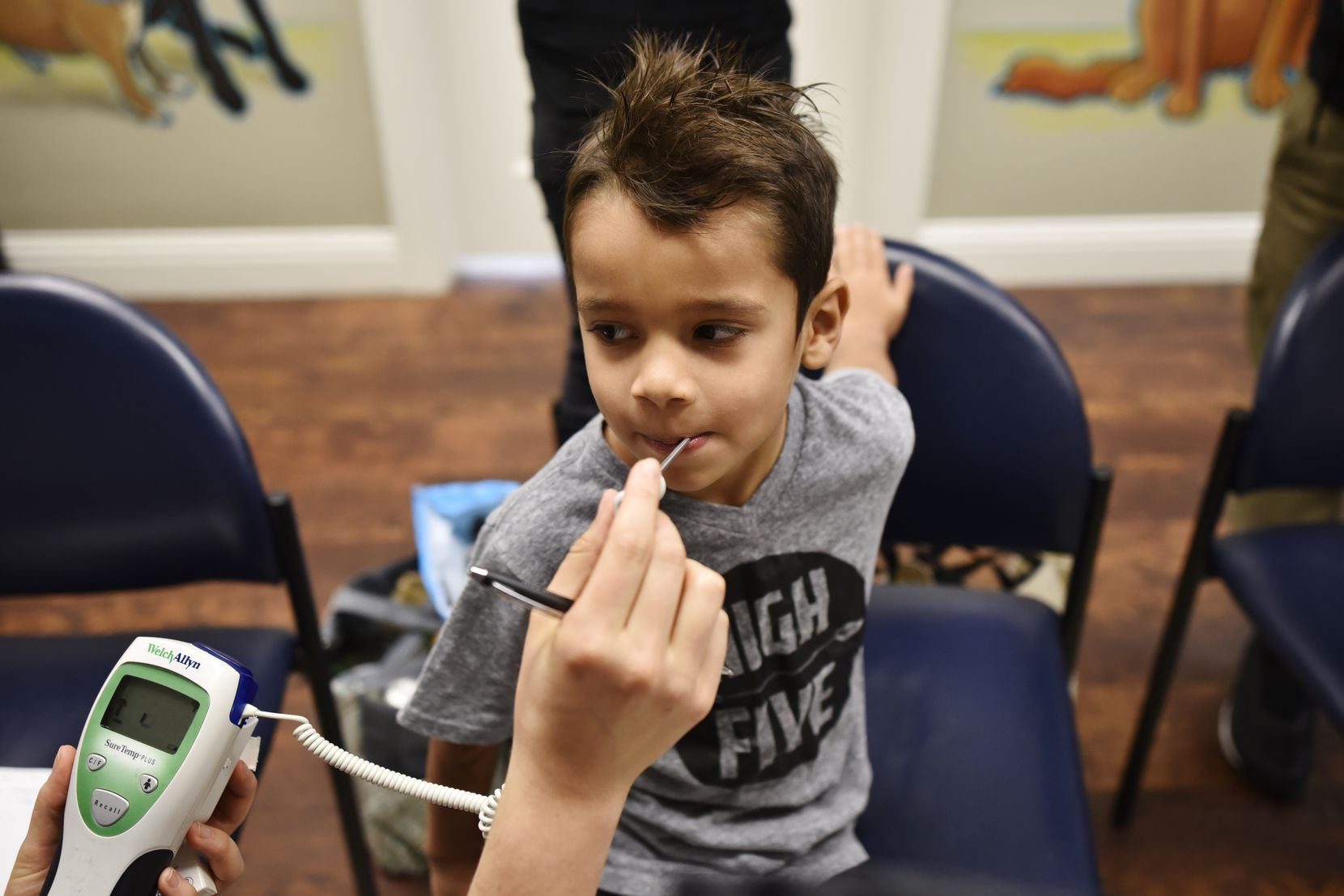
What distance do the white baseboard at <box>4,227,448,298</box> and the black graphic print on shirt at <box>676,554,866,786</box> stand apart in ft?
6.80

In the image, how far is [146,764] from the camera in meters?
0.66

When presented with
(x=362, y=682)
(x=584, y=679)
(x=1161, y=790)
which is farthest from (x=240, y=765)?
(x=1161, y=790)

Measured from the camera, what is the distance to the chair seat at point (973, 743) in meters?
0.95

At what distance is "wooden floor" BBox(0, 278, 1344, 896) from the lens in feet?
4.66

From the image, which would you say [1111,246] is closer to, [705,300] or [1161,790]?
[1161,790]

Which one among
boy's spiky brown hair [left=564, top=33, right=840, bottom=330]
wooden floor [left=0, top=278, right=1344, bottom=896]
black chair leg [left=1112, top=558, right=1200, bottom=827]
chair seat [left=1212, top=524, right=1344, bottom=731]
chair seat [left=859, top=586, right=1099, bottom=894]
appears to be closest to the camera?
boy's spiky brown hair [left=564, top=33, right=840, bottom=330]

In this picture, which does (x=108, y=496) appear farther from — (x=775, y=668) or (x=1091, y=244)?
(x=1091, y=244)

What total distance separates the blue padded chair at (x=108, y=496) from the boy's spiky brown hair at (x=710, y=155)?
1.72 ft

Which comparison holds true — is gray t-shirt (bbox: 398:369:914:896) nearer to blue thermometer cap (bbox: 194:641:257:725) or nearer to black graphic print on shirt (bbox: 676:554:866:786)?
black graphic print on shirt (bbox: 676:554:866:786)

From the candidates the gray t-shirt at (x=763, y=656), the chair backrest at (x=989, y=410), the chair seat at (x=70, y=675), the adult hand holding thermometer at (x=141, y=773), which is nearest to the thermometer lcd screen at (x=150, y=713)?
the adult hand holding thermometer at (x=141, y=773)

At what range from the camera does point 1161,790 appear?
1.49m

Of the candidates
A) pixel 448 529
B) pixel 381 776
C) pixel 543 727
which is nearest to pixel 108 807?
pixel 381 776

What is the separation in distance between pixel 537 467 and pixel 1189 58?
1809 millimetres

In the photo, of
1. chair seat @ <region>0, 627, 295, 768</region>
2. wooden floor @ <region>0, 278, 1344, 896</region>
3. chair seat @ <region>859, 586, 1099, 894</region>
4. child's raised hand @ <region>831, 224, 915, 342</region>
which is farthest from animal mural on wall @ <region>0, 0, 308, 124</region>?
chair seat @ <region>859, 586, 1099, 894</region>
